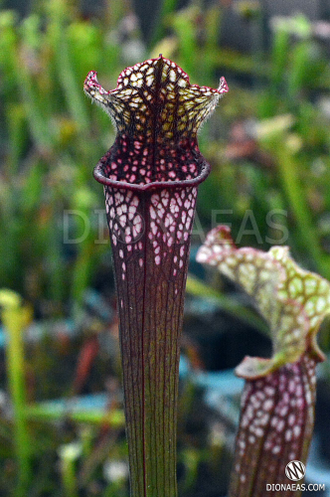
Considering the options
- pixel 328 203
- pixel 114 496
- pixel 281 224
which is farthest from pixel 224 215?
pixel 114 496

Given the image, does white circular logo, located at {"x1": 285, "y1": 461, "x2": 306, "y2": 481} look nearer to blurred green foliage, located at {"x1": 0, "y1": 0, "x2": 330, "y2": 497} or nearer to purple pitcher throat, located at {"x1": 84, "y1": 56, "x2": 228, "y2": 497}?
purple pitcher throat, located at {"x1": 84, "y1": 56, "x2": 228, "y2": 497}

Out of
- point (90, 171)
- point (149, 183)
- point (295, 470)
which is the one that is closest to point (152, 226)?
point (149, 183)

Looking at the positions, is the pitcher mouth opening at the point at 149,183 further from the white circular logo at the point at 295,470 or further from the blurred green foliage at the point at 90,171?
the blurred green foliage at the point at 90,171

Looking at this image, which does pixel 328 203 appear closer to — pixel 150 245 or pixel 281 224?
pixel 281 224

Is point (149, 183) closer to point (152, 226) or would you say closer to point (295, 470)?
point (152, 226)

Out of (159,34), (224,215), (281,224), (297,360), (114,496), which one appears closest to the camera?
(297,360)

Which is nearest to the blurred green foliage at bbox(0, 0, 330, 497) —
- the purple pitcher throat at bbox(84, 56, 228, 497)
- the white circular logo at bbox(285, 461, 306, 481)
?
the white circular logo at bbox(285, 461, 306, 481)

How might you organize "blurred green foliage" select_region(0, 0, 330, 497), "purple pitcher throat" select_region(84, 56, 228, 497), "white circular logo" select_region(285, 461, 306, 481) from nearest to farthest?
"purple pitcher throat" select_region(84, 56, 228, 497) → "white circular logo" select_region(285, 461, 306, 481) → "blurred green foliage" select_region(0, 0, 330, 497)
